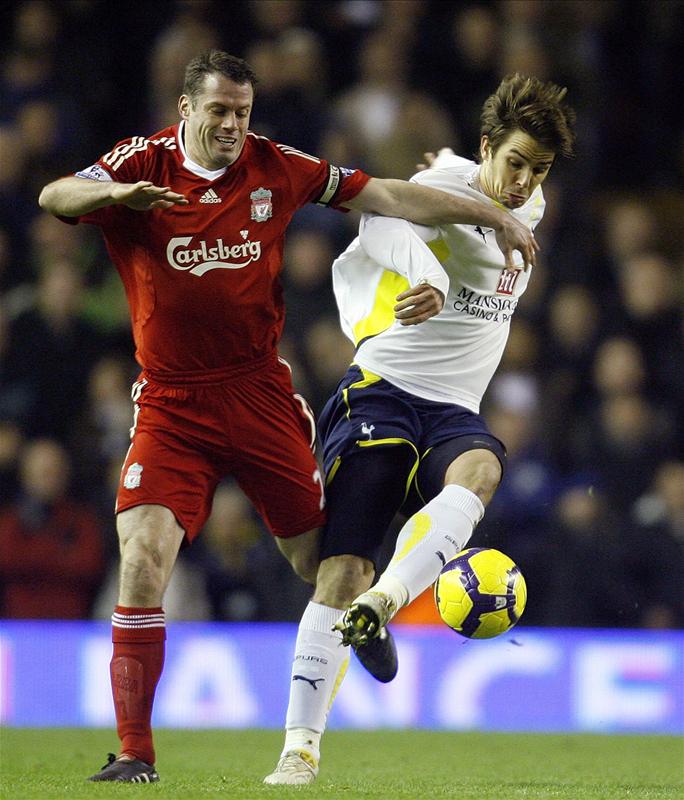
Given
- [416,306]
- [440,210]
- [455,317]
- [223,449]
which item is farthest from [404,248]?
[223,449]

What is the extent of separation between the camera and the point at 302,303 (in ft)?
33.2

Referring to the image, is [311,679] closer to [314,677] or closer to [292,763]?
[314,677]

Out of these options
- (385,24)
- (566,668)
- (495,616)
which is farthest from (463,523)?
(385,24)

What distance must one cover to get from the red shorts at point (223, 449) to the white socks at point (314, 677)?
1.28ft

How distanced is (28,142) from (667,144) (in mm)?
5064

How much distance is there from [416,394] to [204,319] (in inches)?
35.1

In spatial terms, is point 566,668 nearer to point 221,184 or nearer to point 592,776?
point 592,776

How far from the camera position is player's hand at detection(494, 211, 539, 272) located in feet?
17.9

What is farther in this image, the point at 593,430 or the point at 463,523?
the point at 593,430

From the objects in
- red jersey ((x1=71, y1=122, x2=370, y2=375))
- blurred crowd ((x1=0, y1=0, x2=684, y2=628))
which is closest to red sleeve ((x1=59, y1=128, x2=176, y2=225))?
red jersey ((x1=71, y1=122, x2=370, y2=375))

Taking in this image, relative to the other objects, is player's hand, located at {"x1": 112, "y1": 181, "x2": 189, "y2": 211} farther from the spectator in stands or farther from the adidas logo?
the spectator in stands

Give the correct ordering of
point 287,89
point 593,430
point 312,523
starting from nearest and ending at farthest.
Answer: point 312,523 → point 593,430 → point 287,89

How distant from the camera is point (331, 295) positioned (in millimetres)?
10211

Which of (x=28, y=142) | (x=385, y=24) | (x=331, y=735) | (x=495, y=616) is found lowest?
(x=331, y=735)
